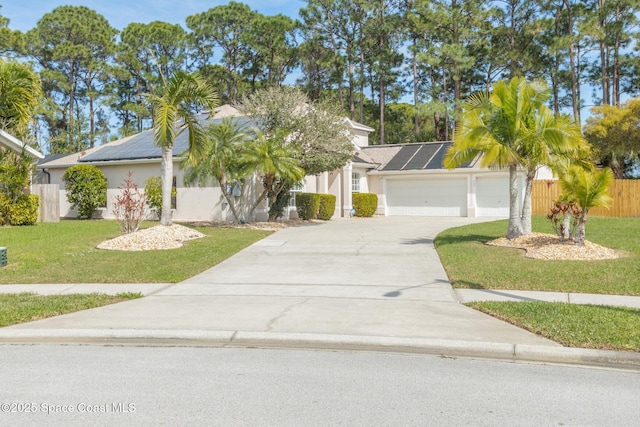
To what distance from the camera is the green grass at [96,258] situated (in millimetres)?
11477

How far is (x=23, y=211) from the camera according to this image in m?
21.4

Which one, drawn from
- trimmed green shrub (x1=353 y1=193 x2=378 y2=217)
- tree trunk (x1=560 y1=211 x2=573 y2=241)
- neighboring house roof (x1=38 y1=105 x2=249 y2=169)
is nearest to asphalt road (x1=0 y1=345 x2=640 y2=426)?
tree trunk (x1=560 y1=211 x2=573 y2=241)

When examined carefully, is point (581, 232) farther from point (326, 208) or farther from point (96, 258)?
point (326, 208)

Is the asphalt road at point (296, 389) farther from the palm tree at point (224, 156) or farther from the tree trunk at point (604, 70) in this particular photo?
the tree trunk at point (604, 70)

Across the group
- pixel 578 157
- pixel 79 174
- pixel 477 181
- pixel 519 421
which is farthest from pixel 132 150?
pixel 519 421

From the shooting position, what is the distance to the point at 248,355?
6.48 m

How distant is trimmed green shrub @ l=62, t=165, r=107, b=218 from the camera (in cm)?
2644

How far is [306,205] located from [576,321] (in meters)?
18.5

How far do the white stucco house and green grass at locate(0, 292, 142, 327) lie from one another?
14418 mm

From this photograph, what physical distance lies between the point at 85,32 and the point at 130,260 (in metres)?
41.3

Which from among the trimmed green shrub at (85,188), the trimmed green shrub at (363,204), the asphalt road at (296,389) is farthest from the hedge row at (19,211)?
the asphalt road at (296,389)

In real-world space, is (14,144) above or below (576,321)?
above

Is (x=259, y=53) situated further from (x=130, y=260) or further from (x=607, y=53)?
(x=130, y=260)

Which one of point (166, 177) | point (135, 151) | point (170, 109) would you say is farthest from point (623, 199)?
point (135, 151)
